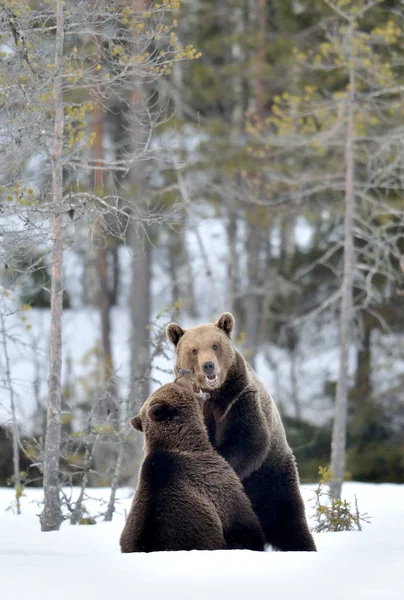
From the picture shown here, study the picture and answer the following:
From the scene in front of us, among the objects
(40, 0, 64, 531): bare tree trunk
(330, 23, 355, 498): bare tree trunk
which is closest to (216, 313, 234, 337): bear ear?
(40, 0, 64, 531): bare tree trunk

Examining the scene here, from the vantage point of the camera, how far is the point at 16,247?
332 inches

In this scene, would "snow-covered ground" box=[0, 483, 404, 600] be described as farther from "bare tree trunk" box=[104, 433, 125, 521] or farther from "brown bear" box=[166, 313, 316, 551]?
"bare tree trunk" box=[104, 433, 125, 521]

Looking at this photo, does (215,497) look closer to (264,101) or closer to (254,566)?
(254,566)

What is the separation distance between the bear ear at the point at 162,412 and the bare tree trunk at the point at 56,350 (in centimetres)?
277

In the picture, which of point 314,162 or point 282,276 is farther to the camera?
point 282,276

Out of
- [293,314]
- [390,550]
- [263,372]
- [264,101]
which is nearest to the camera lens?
[390,550]

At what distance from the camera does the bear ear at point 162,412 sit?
6438 millimetres

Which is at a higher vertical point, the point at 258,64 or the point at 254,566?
the point at 258,64

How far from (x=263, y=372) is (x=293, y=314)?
3973mm

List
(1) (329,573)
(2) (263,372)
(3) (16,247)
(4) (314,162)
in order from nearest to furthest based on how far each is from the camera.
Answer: (1) (329,573) < (3) (16,247) < (4) (314,162) < (2) (263,372)

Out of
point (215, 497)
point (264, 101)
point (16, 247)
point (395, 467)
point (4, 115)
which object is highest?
point (264, 101)

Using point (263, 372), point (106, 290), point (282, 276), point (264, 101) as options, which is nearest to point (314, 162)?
point (264, 101)

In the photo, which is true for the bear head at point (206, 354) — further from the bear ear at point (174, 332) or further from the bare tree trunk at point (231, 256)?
the bare tree trunk at point (231, 256)

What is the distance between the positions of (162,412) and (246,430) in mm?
868
